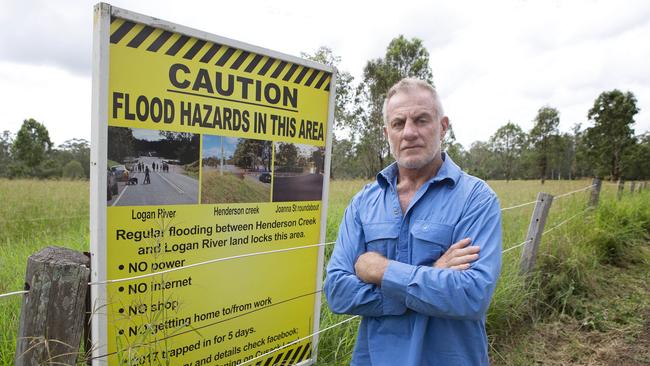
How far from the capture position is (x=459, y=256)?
1542 millimetres

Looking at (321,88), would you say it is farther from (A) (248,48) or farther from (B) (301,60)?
(A) (248,48)

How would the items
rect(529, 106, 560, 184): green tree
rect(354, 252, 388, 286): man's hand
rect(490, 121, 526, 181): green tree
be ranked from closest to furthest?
1. rect(354, 252, 388, 286): man's hand
2. rect(529, 106, 560, 184): green tree
3. rect(490, 121, 526, 181): green tree

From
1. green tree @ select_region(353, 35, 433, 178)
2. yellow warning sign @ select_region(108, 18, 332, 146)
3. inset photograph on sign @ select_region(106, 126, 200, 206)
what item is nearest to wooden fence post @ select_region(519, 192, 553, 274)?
yellow warning sign @ select_region(108, 18, 332, 146)

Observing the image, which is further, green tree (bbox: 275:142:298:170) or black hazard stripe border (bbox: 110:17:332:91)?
green tree (bbox: 275:142:298:170)

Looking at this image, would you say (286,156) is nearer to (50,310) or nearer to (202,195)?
(202,195)

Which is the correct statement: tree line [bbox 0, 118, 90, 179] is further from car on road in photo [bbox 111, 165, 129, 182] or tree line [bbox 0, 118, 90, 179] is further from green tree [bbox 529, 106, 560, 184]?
green tree [bbox 529, 106, 560, 184]

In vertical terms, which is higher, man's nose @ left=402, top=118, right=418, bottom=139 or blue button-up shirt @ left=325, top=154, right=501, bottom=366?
man's nose @ left=402, top=118, right=418, bottom=139

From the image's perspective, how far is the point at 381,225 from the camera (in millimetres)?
1804

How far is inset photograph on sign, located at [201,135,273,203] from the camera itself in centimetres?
200

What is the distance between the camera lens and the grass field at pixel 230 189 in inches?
78.8

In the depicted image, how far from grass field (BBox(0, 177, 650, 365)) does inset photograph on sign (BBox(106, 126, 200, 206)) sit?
5.6 inches

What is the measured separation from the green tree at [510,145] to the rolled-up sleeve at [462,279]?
240ft

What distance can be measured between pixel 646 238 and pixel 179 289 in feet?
27.0

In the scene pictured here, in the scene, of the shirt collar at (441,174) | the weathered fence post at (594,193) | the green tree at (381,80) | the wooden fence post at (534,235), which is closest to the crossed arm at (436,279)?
the shirt collar at (441,174)
